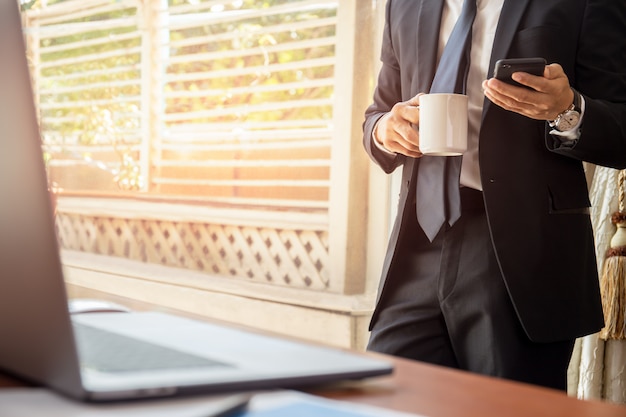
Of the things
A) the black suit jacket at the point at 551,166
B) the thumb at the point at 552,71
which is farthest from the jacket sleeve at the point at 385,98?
the thumb at the point at 552,71

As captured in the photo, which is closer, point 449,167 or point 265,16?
point 449,167

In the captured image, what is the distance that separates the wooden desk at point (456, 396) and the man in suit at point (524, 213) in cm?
60

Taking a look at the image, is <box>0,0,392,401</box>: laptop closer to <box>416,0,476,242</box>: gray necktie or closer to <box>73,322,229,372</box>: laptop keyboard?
<box>73,322,229,372</box>: laptop keyboard

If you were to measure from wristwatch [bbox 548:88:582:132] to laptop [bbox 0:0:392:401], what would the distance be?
660 millimetres

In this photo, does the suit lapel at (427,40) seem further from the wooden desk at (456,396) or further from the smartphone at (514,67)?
the wooden desk at (456,396)

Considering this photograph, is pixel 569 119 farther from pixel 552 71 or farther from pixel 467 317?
pixel 467 317

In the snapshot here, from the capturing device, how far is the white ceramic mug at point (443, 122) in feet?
3.66

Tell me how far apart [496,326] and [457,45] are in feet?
1.39

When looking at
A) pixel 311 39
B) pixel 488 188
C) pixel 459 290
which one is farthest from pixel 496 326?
pixel 311 39

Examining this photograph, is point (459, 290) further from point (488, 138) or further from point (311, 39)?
point (311, 39)

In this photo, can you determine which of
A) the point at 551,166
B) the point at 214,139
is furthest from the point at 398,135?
the point at 214,139

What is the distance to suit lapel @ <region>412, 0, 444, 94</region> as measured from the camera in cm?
130

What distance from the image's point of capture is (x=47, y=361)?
1.53ft

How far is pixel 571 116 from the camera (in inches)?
45.0
